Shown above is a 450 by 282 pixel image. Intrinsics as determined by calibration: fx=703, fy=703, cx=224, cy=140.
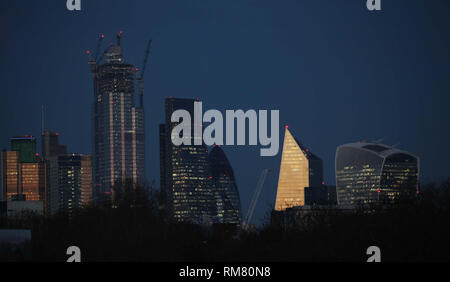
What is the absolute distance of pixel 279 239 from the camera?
Result: 153 feet

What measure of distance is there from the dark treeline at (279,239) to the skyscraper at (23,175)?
135 meters

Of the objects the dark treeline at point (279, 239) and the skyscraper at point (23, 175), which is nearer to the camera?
the dark treeline at point (279, 239)

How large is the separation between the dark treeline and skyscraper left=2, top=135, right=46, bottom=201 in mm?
134949

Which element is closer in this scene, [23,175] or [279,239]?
[279,239]

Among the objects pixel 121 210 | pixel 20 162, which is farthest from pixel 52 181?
pixel 121 210

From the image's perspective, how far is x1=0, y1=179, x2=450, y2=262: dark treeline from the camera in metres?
33.9

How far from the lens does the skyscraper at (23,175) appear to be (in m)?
185

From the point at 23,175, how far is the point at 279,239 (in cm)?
15679

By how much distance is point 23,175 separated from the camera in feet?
630

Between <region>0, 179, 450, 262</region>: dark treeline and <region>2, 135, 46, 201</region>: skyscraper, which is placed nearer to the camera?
<region>0, 179, 450, 262</region>: dark treeline

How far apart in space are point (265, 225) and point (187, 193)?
12848cm

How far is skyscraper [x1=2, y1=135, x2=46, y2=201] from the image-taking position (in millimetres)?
185250

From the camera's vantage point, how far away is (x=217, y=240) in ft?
176
